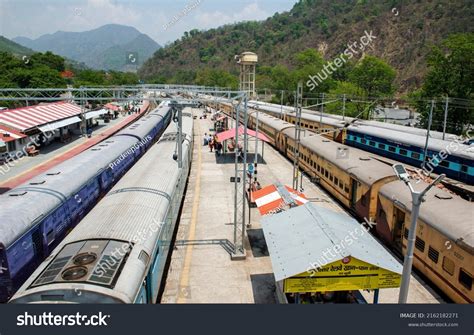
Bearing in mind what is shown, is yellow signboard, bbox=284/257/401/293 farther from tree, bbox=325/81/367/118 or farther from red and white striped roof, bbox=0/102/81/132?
tree, bbox=325/81/367/118

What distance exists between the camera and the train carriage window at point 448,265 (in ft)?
38.2

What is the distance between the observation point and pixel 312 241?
34.8 feet

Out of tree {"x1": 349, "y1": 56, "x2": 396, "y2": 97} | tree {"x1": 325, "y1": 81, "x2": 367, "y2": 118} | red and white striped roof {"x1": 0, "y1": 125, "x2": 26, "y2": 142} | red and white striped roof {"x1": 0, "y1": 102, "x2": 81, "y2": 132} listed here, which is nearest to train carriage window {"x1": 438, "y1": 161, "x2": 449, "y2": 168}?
tree {"x1": 325, "y1": 81, "x2": 367, "y2": 118}

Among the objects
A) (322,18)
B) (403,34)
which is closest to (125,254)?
(403,34)

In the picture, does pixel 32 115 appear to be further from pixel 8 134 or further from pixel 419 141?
pixel 419 141

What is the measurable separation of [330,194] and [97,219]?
16192 mm

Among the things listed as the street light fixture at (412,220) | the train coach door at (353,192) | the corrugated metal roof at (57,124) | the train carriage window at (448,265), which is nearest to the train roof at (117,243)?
the street light fixture at (412,220)

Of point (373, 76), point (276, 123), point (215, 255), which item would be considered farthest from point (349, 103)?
point (215, 255)

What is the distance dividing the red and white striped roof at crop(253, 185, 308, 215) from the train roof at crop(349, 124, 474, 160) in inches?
508

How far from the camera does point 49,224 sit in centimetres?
1241

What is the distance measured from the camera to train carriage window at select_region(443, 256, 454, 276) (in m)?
11.6

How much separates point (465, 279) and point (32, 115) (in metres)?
41.3

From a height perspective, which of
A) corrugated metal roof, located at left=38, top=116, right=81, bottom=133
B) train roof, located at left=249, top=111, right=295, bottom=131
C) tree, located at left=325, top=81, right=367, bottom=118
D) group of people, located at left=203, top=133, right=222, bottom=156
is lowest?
group of people, located at left=203, top=133, right=222, bottom=156

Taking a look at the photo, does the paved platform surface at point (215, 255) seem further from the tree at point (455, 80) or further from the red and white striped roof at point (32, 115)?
the tree at point (455, 80)
